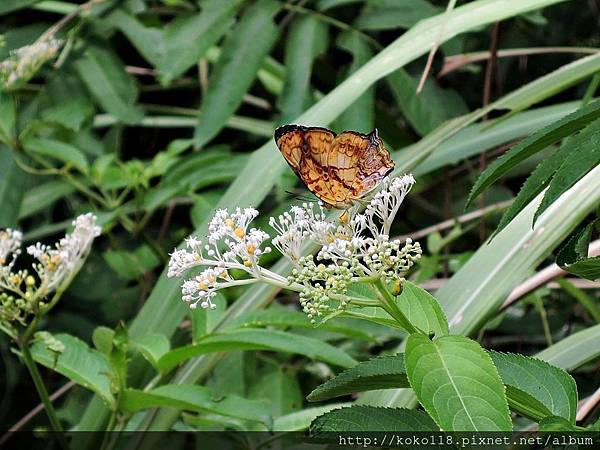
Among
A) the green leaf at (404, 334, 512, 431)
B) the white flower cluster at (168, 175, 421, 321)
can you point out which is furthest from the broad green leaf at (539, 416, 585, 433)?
the white flower cluster at (168, 175, 421, 321)

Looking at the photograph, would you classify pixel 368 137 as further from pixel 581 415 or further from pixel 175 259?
pixel 581 415

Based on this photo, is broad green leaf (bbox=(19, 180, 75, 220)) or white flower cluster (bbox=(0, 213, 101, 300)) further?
broad green leaf (bbox=(19, 180, 75, 220))

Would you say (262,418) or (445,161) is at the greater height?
(445,161)

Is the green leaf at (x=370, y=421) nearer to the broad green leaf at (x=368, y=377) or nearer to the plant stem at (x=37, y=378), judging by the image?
the broad green leaf at (x=368, y=377)

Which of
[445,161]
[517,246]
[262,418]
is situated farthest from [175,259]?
[445,161]

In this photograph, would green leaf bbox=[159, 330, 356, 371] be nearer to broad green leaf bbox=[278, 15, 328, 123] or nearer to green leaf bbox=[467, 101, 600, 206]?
green leaf bbox=[467, 101, 600, 206]

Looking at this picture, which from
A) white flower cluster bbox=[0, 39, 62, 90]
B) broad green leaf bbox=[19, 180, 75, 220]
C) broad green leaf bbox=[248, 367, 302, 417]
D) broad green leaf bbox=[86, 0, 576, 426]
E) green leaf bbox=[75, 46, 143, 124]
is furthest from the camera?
broad green leaf bbox=[19, 180, 75, 220]

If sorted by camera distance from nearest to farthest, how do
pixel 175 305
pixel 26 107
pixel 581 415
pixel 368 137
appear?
pixel 368 137, pixel 581 415, pixel 175 305, pixel 26 107

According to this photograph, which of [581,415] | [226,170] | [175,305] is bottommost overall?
[581,415]

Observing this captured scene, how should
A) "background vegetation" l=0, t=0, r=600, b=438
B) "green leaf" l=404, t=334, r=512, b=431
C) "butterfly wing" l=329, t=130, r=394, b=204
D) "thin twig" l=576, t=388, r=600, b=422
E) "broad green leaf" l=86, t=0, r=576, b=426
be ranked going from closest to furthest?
1. "green leaf" l=404, t=334, r=512, b=431
2. "butterfly wing" l=329, t=130, r=394, b=204
3. "thin twig" l=576, t=388, r=600, b=422
4. "background vegetation" l=0, t=0, r=600, b=438
5. "broad green leaf" l=86, t=0, r=576, b=426
